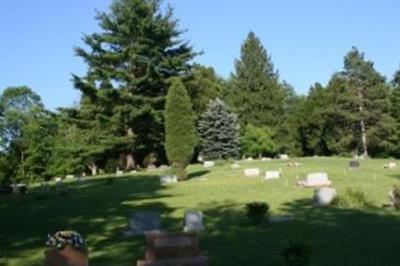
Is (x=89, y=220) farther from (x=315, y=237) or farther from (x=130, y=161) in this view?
(x=130, y=161)

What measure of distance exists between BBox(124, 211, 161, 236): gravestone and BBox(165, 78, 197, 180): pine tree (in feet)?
61.9

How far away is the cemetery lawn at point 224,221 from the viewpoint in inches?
554

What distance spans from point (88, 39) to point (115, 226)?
42066 millimetres

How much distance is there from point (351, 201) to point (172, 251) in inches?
423

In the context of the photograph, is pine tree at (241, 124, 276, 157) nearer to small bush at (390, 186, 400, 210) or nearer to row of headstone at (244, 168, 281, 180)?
row of headstone at (244, 168, 281, 180)

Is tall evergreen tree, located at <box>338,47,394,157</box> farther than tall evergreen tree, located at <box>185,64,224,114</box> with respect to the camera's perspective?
Yes

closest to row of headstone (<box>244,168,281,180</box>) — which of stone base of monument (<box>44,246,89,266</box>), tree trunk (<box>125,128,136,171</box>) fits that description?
tree trunk (<box>125,128,136,171</box>)

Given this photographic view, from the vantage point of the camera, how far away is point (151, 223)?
18.2 meters

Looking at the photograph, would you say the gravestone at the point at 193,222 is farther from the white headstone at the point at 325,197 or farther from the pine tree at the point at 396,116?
the pine tree at the point at 396,116

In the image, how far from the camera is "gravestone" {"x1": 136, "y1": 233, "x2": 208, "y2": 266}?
12766mm

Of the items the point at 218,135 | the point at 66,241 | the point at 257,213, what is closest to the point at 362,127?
the point at 218,135

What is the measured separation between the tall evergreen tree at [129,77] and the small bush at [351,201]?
34682mm

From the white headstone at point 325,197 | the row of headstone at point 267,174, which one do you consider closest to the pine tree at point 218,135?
the row of headstone at point 267,174

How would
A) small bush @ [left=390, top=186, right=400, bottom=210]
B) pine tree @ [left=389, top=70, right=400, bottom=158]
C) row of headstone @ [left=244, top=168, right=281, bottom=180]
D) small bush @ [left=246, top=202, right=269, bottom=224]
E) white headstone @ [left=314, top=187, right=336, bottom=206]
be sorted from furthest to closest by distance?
pine tree @ [left=389, top=70, right=400, bottom=158] → row of headstone @ [left=244, top=168, right=281, bottom=180] → white headstone @ [left=314, top=187, right=336, bottom=206] → small bush @ [left=390, top=186, right=400, bottom=210] → small bush @ [left=246, top=202, right=269, bottom=224]
